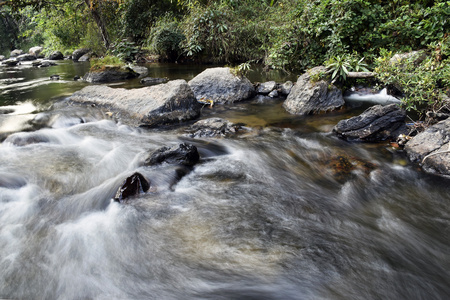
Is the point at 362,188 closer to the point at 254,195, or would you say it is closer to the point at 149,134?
the point at 254,195

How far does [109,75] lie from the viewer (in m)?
11.5

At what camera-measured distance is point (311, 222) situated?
9.92 ft

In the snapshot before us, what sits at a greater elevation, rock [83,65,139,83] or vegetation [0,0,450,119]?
vegetation [0,0,450,119]

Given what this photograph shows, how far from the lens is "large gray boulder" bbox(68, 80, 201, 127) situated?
20.0 ft

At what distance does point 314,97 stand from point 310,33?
2.62 m

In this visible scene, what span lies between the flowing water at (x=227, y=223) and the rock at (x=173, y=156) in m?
0.18

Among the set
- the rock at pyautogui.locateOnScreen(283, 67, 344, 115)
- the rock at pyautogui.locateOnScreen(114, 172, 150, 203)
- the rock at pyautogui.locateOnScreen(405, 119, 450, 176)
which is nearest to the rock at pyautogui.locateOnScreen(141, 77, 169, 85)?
the rock at pyautogui.locateOnScreen(283, 67, 344, 115)

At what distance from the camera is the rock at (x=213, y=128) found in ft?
18.3

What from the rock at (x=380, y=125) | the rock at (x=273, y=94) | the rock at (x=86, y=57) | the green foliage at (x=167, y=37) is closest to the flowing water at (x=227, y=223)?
the rock at (x=380, y=125)

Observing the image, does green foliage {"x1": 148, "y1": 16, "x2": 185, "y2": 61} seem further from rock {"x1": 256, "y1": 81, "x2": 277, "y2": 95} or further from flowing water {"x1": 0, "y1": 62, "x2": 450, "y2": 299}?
flowing water {"x1": 0, "y1": 62, "x2": 450, "y2": 299}

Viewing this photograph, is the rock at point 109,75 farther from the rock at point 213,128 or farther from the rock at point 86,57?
the rock at point 86,57

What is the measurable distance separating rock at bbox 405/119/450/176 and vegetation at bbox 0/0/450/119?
87 centimetres

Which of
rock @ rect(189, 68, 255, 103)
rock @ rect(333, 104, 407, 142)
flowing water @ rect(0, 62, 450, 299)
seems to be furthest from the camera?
rock @ rect(189, 68, 255, 103)

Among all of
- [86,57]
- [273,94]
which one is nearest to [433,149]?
[273,94]
